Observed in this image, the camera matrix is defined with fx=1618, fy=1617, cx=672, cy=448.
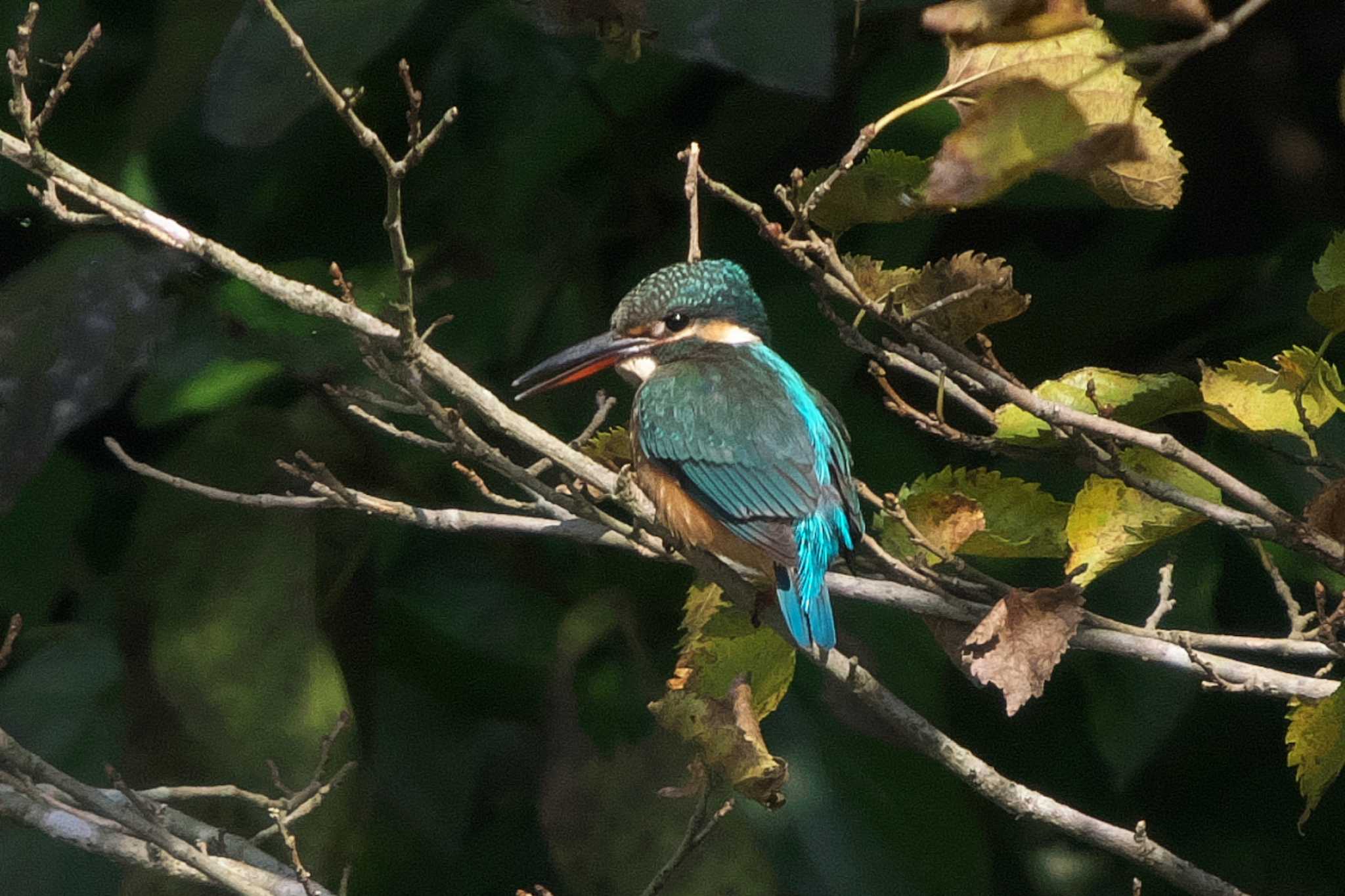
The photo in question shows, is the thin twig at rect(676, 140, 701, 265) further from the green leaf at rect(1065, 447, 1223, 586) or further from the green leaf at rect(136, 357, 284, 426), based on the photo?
the green leaf at rect(136, 357, 284, 426)

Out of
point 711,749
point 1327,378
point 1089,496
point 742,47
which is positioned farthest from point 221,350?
point 1327,378

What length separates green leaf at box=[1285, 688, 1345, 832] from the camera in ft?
4.39

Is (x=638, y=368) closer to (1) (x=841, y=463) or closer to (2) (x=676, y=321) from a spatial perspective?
(2) (x=676, y=321)

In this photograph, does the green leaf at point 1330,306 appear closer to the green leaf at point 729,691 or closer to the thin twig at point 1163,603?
the thin twig at point 1163,603

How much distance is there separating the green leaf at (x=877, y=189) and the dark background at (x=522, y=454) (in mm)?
321

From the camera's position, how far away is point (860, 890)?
183 cm

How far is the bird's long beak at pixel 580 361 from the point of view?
1929 mm

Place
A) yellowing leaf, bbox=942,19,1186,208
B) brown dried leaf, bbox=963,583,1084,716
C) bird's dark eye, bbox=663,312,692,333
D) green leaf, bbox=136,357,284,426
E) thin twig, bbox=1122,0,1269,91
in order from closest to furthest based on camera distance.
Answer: thin twig, bbox=1122,0,1269,91 → yellowing leaf, bbox=942,19,1186,208 → brown dried leaf, bbox=963,583,1084,716 → green leaf, bbox=136,357,284,426 → bird's dark eye, bbox=663,312,692,333

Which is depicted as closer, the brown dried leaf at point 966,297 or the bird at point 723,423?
the brown dried leaf at point 966,297

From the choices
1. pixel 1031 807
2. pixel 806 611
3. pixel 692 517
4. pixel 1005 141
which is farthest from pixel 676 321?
pixel 1005 141

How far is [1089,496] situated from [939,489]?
0.13 meters

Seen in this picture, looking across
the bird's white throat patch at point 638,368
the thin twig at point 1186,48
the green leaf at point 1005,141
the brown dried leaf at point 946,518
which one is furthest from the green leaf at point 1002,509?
the bird's white throat patch at point 638,368

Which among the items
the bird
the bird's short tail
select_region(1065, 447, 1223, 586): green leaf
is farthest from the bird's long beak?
select_region(1065, 447, 1223, 586): green leaf

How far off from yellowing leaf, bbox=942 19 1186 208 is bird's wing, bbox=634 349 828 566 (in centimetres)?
66
